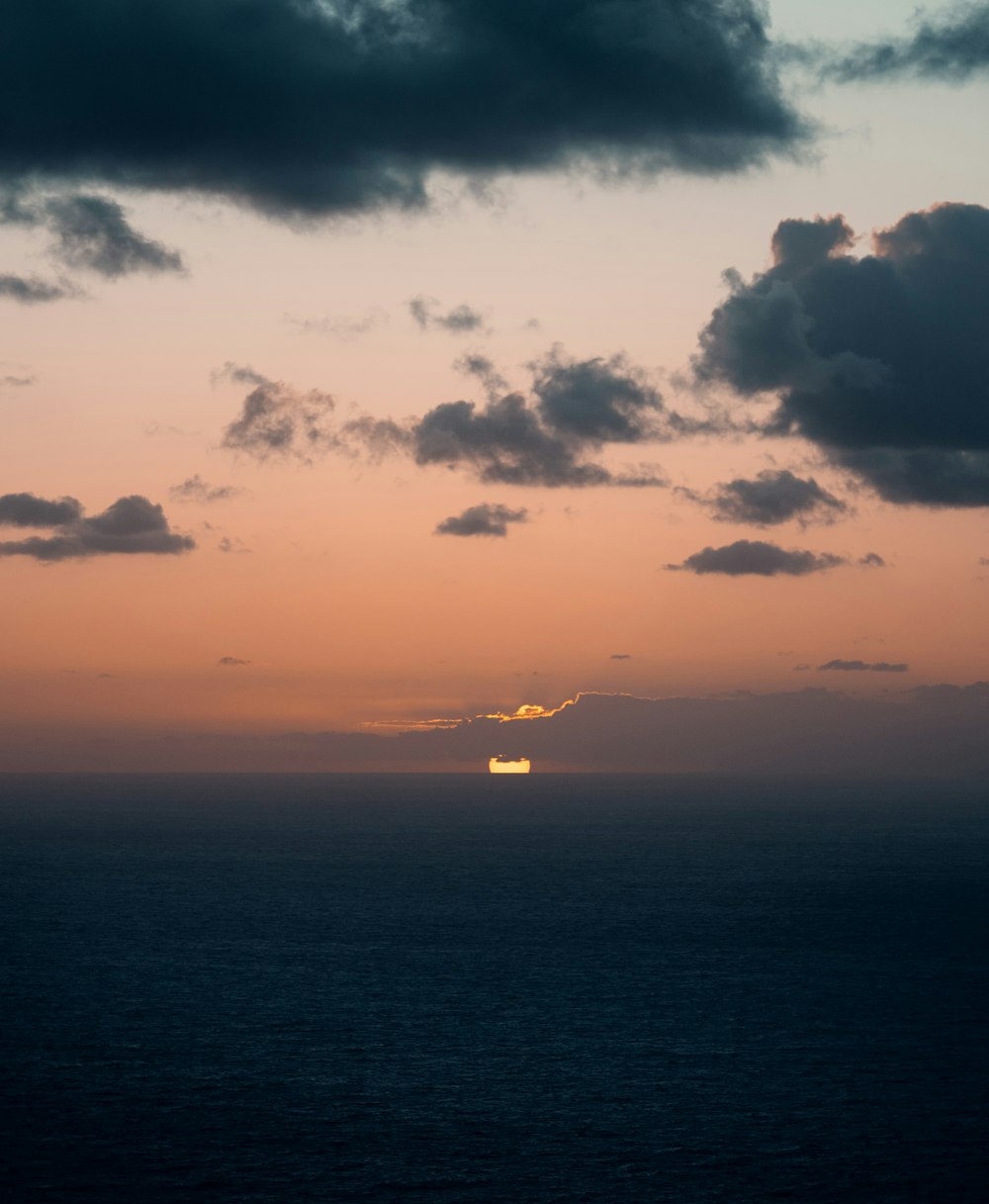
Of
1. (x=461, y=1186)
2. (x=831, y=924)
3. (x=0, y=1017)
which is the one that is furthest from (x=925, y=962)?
(x=0, y=1017)

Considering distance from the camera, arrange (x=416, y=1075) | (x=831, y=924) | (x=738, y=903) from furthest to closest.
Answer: (x=738, y=903) < (x=831, y=924) < (x=416, y=1075)

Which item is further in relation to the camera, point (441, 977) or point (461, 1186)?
point (441, 977)

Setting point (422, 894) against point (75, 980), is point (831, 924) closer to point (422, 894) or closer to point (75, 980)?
point (422, 894)

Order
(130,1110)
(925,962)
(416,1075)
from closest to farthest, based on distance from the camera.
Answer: (130,1110)
(416,1075)
(925,962)

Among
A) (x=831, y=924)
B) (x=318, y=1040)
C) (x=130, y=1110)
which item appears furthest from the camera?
(x=831, y=924)

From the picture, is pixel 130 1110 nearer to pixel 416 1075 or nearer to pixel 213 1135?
pixel 213 1135

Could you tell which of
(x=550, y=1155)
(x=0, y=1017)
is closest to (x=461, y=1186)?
(x=550, y=1155)

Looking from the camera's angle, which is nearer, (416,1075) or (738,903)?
(416,1075)

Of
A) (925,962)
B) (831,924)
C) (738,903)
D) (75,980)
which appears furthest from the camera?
(738,903)
